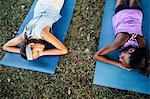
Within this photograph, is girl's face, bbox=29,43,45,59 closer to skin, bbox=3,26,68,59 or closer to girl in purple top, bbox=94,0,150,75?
skin, bbox=3,26,68,59

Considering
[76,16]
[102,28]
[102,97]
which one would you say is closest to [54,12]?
[76,16]

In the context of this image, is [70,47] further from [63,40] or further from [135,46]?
[135,46]

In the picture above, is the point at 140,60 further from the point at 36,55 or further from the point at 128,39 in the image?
the point at 36,55

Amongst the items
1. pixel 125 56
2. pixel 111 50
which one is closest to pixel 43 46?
pixel 111 50

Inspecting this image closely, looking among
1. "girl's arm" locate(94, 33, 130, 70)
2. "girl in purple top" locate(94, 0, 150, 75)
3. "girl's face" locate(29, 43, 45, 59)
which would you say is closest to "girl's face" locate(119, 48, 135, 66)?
"girl in purple top" locate(94, 0, 150, 75)

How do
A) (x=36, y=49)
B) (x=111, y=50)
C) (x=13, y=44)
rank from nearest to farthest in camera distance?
(x=36, y=49) → (x=111, y=50) → (x=13, y=44)

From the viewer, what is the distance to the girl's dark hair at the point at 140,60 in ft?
10.7

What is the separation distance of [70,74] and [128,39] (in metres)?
0.86

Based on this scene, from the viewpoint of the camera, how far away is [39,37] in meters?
3.50

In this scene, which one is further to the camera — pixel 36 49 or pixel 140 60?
pixel 36 49

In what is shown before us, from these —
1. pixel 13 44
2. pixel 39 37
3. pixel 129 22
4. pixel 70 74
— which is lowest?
pixel 70 74

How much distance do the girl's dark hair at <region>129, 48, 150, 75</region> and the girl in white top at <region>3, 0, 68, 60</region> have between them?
86 cm

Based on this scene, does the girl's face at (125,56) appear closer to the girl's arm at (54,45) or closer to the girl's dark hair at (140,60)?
the girl's dark hair at (140,60)

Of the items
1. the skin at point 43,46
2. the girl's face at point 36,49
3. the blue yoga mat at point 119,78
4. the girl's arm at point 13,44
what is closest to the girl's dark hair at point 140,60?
the blue yoga mat at point 119,78
